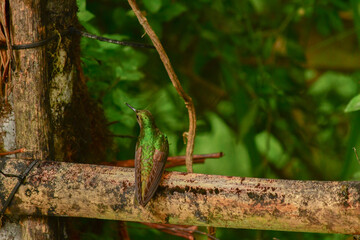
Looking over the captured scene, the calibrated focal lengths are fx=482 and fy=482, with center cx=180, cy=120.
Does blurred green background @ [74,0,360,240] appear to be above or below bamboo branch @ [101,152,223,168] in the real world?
above

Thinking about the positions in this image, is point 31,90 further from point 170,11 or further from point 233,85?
point 233,85

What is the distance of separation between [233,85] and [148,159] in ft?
5.40

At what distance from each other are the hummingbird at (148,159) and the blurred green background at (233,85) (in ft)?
1.33

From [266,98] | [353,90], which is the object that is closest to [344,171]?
[266,98]

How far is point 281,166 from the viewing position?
330 centimetres

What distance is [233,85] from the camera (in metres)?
2.82

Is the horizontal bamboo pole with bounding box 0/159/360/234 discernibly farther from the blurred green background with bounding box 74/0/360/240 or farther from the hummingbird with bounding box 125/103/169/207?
the blurred green background with bounding box 74/0/360/240

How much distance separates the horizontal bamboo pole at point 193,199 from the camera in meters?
1.08

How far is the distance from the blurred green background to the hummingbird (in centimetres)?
41

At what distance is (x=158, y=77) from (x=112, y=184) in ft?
5.35

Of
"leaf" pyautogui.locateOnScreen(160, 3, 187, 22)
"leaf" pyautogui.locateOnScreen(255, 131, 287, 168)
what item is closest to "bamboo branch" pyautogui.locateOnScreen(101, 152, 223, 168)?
"leaf" pyautogui.locateOnScreen(160, 3, 187, 22)

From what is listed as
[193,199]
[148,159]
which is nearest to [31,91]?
[148,159]

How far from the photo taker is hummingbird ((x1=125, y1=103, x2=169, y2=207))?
1167 mm

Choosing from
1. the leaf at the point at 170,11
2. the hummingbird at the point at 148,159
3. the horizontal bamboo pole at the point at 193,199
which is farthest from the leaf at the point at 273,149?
the horizontal bamboo pole at the point at 193,199
